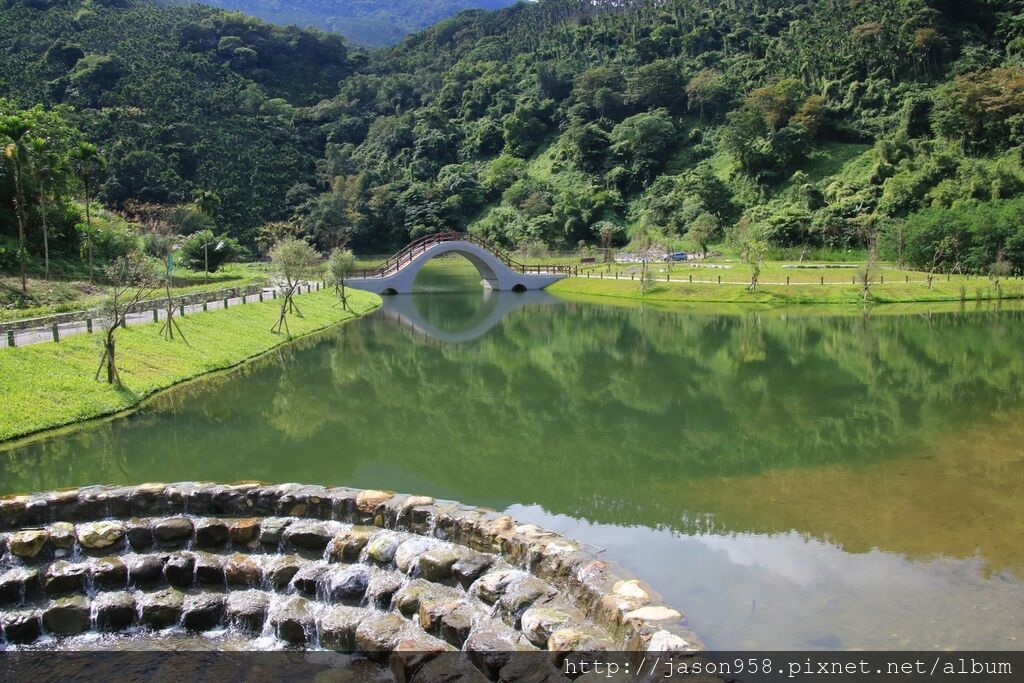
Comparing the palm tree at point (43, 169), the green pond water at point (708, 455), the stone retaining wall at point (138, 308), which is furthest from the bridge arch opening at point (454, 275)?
the green pond water at point (708, 455)

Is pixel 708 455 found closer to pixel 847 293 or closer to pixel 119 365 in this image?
pixel 119 365

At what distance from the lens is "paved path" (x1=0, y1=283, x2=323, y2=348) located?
68.0ft

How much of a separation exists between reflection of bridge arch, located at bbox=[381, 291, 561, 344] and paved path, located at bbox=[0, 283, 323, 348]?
9.34 metres

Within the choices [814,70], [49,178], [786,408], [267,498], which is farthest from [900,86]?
[267,498]

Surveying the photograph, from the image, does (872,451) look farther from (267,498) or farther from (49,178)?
(49,178)

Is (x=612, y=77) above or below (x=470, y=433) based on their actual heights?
above

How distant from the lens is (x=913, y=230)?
51.8 meters

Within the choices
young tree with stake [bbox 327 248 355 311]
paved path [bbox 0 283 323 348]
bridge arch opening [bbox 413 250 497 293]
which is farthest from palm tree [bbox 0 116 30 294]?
bridge arch opening [bbox 413 250 497 293]

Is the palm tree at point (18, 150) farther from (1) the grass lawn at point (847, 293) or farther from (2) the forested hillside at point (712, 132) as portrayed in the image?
(2) the forested hillside at point (712, 132)

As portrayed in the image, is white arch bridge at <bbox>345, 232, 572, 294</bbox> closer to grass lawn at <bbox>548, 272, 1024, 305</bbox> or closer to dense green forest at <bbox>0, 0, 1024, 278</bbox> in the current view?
dense green forest at <bbox>0, 0, 1024, 278</bbox>

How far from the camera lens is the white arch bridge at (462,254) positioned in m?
58.7

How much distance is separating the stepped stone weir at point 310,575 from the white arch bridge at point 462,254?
4669 cm

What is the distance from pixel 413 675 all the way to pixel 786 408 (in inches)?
589

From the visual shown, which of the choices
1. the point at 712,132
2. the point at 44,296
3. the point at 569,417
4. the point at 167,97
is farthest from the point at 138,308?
the point at 712,132
